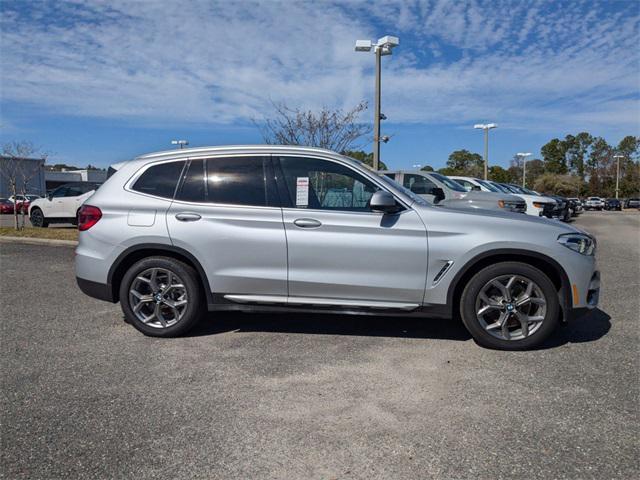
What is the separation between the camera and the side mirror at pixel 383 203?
13.9 feet

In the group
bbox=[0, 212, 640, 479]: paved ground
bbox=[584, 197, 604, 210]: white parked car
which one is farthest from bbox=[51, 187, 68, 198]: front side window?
bbox=[584, 197, 604, 210]: white parked car

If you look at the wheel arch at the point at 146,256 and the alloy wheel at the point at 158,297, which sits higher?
the wheel arch at the point at 146,256

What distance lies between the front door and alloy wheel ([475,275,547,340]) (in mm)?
574

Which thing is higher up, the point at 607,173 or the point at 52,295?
the point at 607,173

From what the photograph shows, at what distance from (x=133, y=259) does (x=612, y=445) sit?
13.4 ft

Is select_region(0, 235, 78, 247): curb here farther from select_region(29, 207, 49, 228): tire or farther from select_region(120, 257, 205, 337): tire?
select_region(120, 257, 205, 337): tire

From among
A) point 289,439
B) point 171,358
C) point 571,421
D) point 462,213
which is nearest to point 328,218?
point 462,213

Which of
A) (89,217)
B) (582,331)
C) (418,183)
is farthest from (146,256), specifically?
(418,183)

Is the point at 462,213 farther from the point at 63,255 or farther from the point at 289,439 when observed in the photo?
the point at 63,255

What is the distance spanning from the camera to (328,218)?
4.41 meters

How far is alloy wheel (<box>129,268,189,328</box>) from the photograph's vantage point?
182 inches

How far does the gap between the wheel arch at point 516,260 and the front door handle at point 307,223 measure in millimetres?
1295

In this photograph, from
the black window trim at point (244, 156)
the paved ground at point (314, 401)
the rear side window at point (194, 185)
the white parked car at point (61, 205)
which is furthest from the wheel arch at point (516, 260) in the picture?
Answer: the white parked car at point (61, 205)

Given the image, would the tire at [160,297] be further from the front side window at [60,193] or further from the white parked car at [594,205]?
the white parked car at [594,205]
